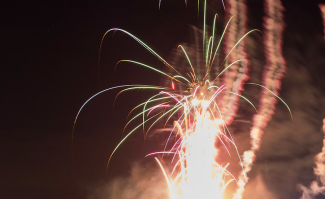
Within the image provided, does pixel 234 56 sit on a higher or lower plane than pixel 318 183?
higher

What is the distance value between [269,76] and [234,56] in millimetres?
2049

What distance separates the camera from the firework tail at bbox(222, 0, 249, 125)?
7.36 meters

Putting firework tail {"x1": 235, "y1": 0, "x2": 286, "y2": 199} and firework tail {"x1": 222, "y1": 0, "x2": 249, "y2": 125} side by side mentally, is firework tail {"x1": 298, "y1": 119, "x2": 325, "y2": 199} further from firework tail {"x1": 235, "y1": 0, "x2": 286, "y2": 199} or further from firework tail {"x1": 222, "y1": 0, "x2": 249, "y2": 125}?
firework tail {"x1": 222, "y1": 0, "x2": 249, "y2": 125}

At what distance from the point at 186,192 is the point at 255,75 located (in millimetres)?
4816

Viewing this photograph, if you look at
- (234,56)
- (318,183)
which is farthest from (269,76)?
(318,183)

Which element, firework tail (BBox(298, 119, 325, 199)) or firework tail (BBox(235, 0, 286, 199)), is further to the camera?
firework tail (BBox(298, 119, 325, 199))

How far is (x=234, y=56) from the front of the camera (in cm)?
778

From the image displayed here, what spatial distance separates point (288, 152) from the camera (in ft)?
30.8

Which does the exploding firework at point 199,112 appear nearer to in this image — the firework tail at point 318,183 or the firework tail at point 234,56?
the firework tail at point 234,56

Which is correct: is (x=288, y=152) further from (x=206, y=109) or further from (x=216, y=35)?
(x=216, y=35)

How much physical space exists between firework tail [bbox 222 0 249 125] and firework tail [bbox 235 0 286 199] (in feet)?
3.49

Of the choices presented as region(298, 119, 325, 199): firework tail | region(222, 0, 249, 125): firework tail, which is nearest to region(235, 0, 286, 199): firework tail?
region(222, 0, 249, 125): firework tail

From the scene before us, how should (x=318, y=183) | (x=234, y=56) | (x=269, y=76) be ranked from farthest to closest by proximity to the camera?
(x=318, y=183) < (x=269, y=76) < (x=234, y=56)

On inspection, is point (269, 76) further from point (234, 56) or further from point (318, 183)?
point (318, 183)
